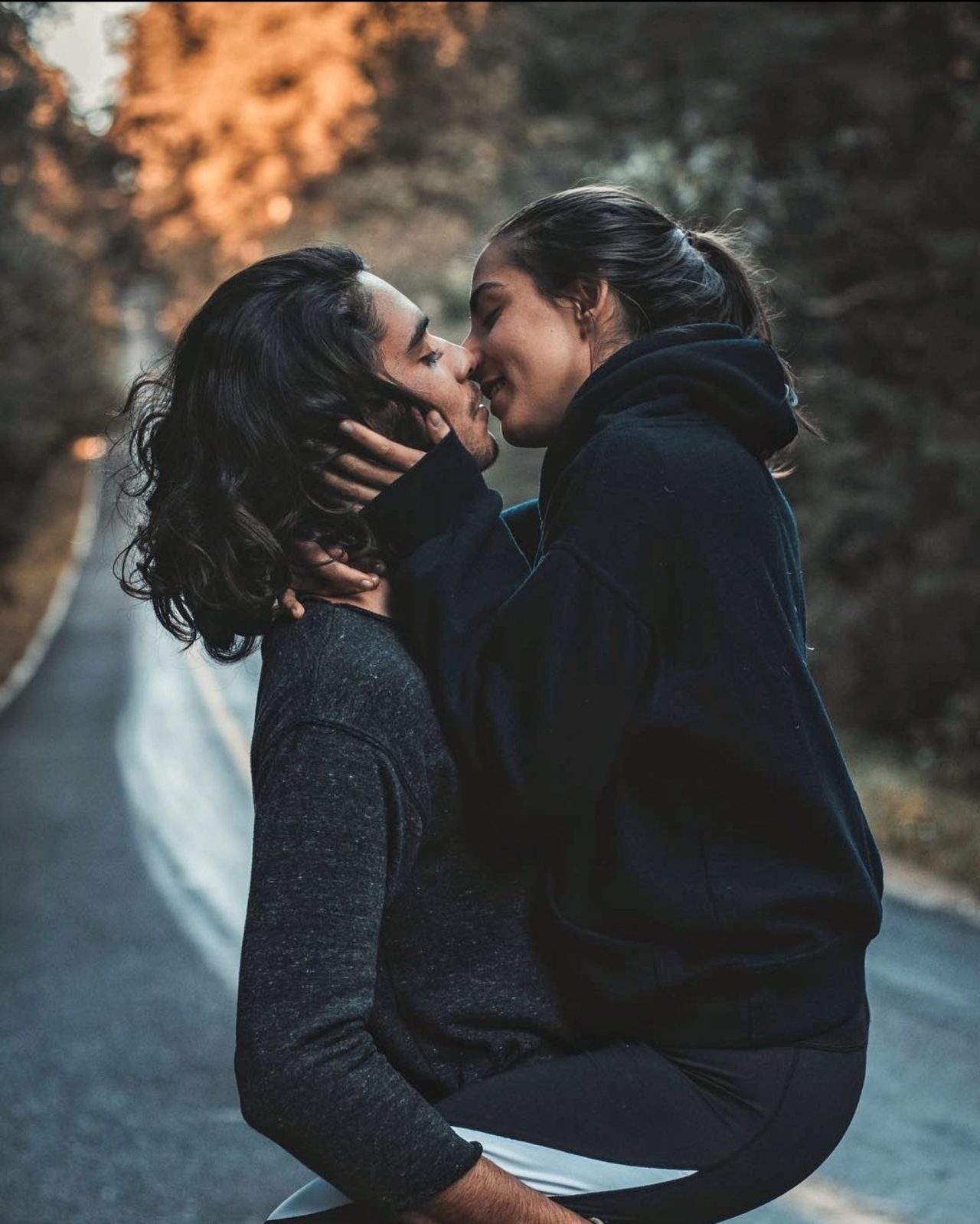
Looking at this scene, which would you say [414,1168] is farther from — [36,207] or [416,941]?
[36,207]

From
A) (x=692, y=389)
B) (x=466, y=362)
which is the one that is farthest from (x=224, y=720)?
(x=692, y=389)

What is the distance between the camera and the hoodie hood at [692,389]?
188 cm

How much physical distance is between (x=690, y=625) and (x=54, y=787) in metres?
11.0

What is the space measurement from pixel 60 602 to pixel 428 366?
1018 inches

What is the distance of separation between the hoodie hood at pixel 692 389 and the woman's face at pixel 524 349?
20cm

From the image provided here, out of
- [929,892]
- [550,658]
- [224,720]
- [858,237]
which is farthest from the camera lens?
[224,720]

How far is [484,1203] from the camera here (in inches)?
65.6

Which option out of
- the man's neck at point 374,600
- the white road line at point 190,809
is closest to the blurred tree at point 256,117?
the white road line at point 190,809

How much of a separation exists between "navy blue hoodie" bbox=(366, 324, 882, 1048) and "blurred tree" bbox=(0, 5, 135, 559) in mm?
2758

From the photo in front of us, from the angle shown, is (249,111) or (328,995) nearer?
(328,995)

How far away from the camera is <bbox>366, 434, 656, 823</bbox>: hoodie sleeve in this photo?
1.71 meters

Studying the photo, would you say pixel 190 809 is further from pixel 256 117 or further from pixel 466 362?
pixel 256 117

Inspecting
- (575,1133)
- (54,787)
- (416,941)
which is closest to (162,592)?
(416,941)

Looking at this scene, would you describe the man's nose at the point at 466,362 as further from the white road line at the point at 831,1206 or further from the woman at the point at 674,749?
the white road line at the point at 831,1206
